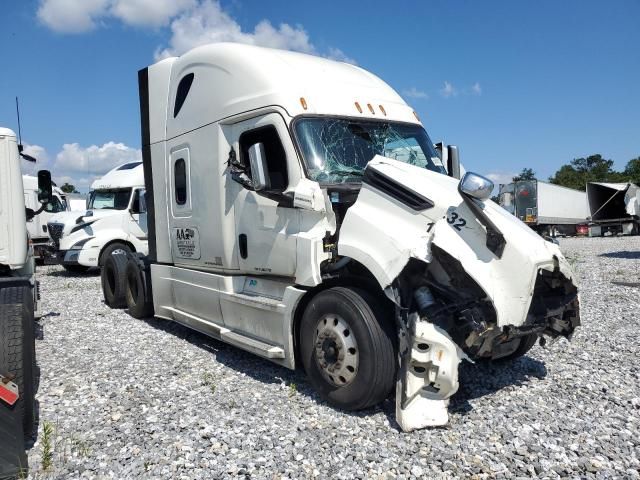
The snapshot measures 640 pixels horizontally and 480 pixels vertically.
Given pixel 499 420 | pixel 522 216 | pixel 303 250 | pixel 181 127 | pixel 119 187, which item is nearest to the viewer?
pixel 499 420

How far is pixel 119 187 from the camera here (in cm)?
1451

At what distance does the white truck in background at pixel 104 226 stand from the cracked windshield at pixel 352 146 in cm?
968

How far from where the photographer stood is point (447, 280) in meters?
4.05

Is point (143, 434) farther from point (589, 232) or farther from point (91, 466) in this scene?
point (589, 232)

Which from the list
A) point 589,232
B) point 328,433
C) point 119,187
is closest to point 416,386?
point 328,433

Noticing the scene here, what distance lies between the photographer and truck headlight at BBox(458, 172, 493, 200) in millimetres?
3752

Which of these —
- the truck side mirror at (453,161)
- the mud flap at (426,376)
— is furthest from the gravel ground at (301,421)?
the truck side mirror at (453,161)

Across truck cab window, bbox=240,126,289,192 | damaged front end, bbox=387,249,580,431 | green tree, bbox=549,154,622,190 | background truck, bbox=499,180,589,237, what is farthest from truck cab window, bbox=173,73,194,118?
green tree, bbox=549,154,622,190

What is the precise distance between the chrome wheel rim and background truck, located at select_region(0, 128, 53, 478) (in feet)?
7.38

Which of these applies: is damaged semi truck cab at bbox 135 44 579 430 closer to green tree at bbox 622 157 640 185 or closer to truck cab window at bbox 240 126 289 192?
truck cab window at bbox 240 126 289 192

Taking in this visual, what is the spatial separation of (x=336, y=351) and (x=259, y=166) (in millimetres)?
1810

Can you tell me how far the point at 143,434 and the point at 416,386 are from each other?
2158 millimetres

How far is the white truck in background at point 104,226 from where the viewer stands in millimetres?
14039

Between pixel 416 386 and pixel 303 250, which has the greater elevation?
pixel 303 250
